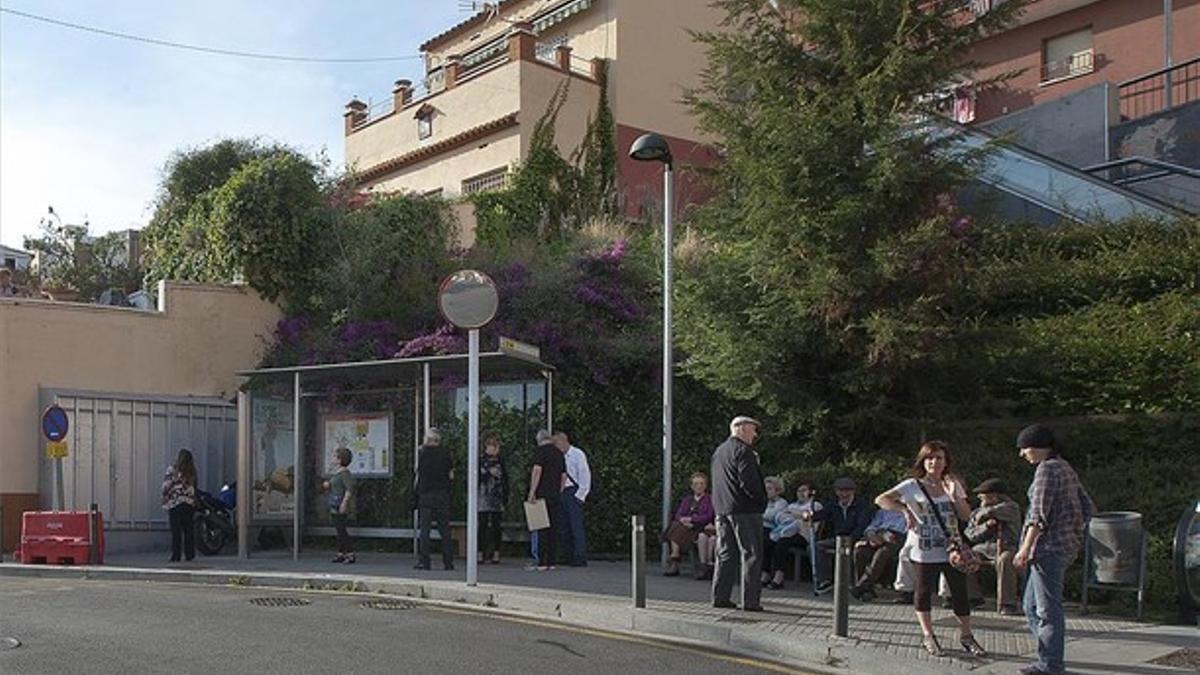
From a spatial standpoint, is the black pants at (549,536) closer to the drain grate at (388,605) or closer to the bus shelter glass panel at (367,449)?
the drain grate at (388,605)

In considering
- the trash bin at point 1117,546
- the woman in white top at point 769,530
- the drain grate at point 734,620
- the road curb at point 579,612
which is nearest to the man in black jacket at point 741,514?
the road curb at point 579,612

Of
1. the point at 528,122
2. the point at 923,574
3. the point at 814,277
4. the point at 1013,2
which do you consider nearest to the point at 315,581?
the point at 814,277

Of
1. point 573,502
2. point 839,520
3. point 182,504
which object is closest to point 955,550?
point 839,520

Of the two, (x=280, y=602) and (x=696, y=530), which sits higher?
(x=696, y=530)

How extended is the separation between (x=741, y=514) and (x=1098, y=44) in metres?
23.2

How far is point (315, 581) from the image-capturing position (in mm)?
14320

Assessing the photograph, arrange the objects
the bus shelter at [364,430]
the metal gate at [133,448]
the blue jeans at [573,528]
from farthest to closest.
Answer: the metal gate at [133,448]
the bus shelter at [364,430]
the blue jeans at [573,528]

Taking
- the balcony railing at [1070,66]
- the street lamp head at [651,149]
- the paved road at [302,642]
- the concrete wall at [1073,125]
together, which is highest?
the balcony railing at [1070,66]

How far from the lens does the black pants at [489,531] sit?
53.7 feet

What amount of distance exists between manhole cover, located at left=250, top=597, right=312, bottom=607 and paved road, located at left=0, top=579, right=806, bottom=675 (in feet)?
0.35

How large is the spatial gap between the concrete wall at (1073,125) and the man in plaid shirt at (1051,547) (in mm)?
17520

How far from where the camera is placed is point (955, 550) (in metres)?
9.20

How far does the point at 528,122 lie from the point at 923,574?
71.3 ft

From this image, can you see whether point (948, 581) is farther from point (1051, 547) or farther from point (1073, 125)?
point (1073, 125)
